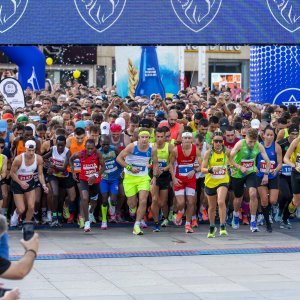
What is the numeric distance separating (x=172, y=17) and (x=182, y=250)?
527cm

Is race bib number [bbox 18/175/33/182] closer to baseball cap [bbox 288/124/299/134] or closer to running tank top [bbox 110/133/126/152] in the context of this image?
running tank top [bbox 110/133/126/152]

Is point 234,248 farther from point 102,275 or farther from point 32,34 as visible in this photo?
point 32,34

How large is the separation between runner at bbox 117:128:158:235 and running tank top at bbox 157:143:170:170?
0.19 meters

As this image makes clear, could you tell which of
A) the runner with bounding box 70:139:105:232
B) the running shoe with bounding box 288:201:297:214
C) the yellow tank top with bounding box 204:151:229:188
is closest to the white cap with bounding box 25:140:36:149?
the runner with bounding box 70:139:105:232

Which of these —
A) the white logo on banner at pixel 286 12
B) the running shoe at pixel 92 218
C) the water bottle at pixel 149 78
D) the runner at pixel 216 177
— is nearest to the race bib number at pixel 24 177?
the running shoe at pixel 92 218

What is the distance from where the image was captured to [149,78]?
2577cm

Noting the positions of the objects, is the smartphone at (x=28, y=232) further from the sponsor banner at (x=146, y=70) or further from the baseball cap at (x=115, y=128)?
the sponsor banner at (x=146, y=70)

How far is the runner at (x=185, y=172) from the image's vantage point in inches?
612

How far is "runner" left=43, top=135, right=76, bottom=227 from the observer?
1595 centimetres

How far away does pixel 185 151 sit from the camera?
15586 millimetres

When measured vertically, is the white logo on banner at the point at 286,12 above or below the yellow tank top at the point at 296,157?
above

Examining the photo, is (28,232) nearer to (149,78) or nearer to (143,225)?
(143,225)

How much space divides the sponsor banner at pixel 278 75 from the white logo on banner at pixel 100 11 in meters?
5.76

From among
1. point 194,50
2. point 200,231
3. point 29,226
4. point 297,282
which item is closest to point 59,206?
point 200,231
